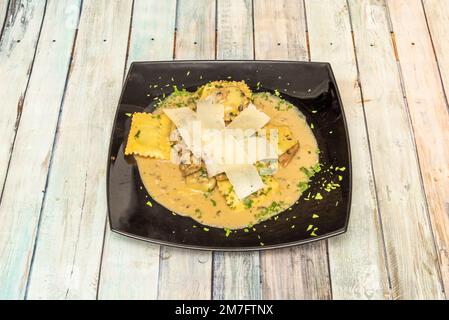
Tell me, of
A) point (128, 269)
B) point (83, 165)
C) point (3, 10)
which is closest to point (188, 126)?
point (83, 165)

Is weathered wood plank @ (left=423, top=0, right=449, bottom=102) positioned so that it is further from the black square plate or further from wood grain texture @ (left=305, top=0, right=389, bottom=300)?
the black square plate

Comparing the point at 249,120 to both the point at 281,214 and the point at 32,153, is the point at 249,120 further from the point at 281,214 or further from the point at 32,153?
the point at 32,153

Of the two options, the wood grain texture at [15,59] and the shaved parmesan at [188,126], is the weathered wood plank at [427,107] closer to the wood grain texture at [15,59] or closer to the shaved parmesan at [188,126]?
the shaved parmesan at [188,126]

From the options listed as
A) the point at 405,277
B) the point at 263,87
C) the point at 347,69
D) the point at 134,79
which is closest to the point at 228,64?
the point at 263,87

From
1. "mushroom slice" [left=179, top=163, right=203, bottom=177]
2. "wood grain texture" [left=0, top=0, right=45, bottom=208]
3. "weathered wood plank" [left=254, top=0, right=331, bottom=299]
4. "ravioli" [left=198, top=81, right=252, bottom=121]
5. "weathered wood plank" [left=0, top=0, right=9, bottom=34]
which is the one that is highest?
"weathered wood plank" [left=0, top=0, right=9, bottom=34]

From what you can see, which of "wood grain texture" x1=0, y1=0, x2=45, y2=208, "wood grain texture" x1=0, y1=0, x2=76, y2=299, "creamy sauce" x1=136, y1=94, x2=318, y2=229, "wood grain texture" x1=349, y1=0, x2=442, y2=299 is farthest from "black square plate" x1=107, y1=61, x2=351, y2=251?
"wood grain texture" x1=0, y1=0, x2=45, y2=208
